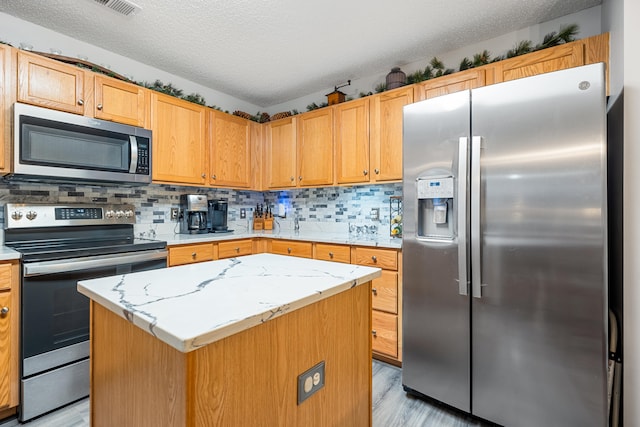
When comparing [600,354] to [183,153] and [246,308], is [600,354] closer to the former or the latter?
[246,308]

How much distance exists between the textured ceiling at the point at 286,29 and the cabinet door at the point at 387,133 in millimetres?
390

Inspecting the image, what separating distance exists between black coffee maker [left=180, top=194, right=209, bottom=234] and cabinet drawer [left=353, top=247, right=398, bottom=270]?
5.29 ft

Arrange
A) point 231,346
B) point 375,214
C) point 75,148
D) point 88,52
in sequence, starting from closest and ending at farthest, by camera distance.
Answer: point 231,346 < point 75,148 < point 88,52 < point 375,214

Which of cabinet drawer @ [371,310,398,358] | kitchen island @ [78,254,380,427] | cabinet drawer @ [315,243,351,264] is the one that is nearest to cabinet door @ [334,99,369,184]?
cabinet drawer @ [315,243,351,264]

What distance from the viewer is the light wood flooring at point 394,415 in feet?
5.56

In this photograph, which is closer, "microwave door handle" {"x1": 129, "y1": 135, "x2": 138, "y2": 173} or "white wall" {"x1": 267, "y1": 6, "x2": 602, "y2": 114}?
"white wall" {"x1": 267, "y1": 6, "x2": 602, "y2": 114}

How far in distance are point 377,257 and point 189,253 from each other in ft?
4.93

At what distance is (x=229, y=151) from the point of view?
3.23 metres

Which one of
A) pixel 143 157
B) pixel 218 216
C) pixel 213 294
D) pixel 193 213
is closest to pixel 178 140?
pixel 143 157

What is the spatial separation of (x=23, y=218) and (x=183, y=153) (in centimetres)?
120

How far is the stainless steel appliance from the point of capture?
171 cm

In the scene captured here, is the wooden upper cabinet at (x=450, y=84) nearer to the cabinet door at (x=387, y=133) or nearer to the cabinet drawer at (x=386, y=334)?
the cabinet door at (x=387, y=133)

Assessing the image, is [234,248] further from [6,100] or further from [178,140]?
[6,100]

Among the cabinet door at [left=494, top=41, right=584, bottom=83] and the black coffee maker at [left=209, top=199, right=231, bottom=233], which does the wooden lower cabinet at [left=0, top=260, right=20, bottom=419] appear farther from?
the cabinet door at [left=494, top=41, right=584, bottom=83]
